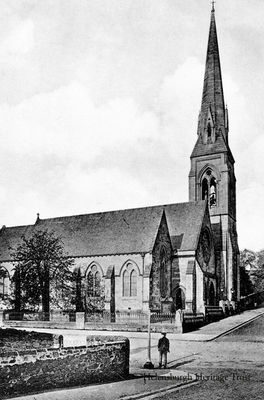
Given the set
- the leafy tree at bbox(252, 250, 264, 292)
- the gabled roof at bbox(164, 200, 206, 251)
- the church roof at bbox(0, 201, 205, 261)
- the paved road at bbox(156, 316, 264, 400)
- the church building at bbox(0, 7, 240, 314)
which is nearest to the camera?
the paved road at bbox(156, 316, 264, 400)

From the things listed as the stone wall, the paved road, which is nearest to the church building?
the paved road

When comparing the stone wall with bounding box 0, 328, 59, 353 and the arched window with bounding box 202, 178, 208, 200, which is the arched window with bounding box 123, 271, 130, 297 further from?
the stone wall with bounding box 0, 328, 59, 353

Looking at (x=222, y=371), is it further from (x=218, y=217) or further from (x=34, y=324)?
(x=218, y=217)

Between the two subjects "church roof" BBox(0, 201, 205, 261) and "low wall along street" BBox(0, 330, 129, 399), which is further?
"church roof" BBox(0, 201, 205, 261)

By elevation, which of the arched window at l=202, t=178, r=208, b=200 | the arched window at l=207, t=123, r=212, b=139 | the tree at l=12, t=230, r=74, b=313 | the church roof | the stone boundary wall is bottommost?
the stone boundary wall

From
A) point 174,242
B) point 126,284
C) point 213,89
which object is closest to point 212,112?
point 213,89

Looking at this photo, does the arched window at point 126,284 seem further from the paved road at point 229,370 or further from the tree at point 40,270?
the paved road at point 229,370

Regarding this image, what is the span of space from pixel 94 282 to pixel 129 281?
177 inches

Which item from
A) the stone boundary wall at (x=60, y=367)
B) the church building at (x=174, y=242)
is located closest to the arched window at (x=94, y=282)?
the church building at (x=174, y=242)

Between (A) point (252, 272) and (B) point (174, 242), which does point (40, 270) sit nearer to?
(B) point (174, 242)

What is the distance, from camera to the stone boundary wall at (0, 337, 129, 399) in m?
12.1

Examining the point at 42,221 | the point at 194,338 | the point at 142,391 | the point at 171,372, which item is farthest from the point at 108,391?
the point at 42,221

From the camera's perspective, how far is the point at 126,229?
170 feet

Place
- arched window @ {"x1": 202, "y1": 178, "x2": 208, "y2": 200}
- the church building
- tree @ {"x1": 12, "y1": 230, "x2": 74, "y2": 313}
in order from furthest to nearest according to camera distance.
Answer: arched window @ {"x1": 202, "y1": 178, "x2": 208, "y2": 200}
the church building
tree @ {"x1": 12, "y1": 230, "x2": 74, "y2": 313}
